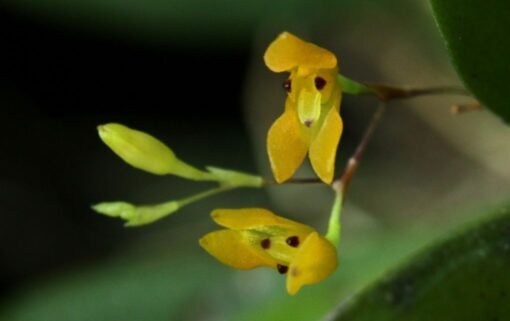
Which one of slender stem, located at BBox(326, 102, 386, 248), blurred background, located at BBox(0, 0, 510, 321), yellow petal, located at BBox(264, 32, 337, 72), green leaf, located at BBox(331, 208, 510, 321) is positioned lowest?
blurred background, located at BBox(0, 0, 510, 321)

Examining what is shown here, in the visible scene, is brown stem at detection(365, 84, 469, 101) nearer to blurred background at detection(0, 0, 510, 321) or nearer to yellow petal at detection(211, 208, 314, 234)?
yellow petal at detection(211, 208, 314, 234)

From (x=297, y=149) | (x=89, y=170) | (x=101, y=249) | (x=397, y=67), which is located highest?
(x=297, y=149)

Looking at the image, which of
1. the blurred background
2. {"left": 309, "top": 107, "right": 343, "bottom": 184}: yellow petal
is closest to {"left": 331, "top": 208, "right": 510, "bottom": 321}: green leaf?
{"left": 309, "top": 107, "right": 343, "bottom": 184}: yellow petal

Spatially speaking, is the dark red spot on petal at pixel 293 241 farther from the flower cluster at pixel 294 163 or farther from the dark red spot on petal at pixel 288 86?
the dark red spot on petal at pixel 288 86

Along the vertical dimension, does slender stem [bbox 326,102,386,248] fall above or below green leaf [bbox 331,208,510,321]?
above

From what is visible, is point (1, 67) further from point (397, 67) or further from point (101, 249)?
point (397, 67)

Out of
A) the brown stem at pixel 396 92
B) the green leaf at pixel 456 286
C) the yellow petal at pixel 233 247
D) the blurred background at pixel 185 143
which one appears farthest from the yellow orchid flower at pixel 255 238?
the blurred background at pixel 185 143

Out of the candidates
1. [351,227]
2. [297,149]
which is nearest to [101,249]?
[351,227]
